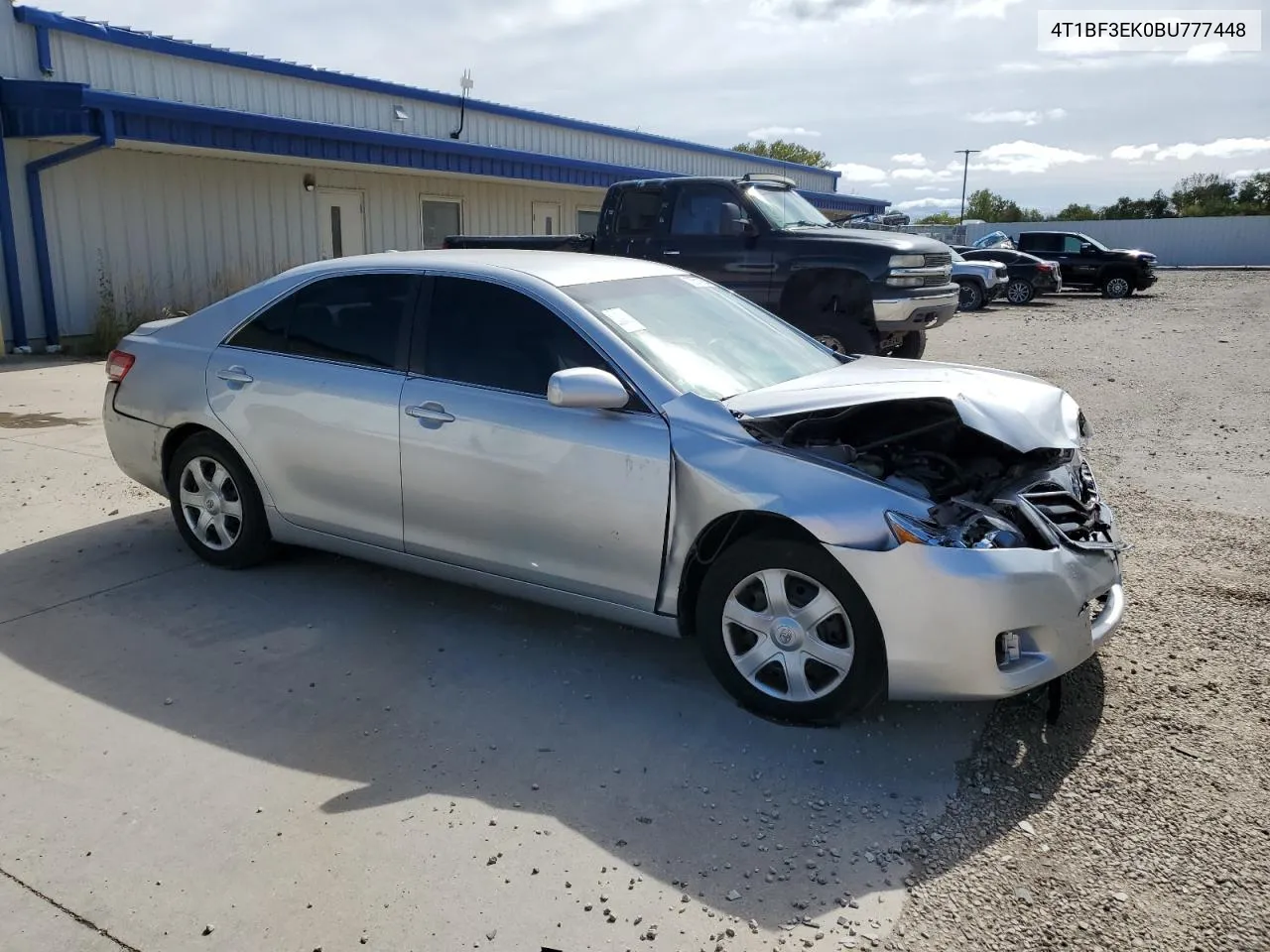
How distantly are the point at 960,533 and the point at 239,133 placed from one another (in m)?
13.4

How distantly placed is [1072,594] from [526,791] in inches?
78.3

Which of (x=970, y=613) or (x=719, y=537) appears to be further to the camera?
(x=719, y=537)

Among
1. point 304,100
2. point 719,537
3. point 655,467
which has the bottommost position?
point 719,537

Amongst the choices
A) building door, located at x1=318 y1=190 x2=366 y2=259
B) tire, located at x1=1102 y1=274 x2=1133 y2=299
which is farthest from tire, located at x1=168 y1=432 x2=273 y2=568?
tire, located at x1=1102 y1=274 x2=1133 y2=299

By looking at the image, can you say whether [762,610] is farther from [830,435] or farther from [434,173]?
[434,173]

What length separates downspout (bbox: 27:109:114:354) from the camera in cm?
1265

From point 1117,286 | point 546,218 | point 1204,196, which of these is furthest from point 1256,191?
point 546,218

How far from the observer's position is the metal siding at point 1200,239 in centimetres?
4944

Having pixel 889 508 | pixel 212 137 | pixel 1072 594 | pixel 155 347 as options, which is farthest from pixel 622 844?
pixel 212 137

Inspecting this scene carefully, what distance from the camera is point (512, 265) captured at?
4660 millimetres

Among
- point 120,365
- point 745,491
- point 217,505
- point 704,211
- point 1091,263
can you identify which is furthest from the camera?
point 1091,263

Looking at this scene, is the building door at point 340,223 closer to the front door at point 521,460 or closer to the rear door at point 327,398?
the rear door at point 327,398

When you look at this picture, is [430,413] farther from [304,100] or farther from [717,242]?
[304,100]

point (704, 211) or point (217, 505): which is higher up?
point (704, 211)
